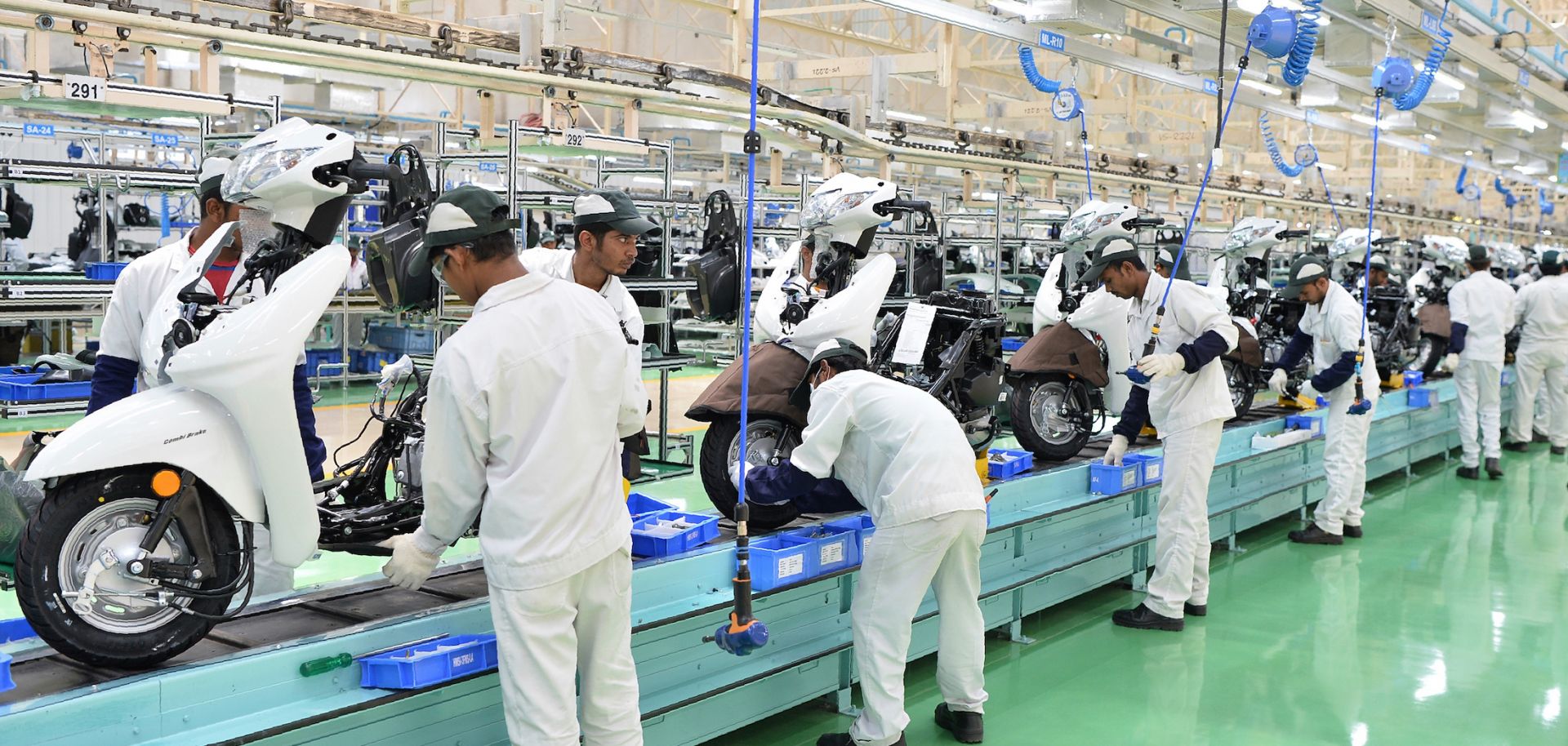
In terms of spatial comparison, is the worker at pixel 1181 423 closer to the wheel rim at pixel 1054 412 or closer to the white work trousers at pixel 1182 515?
the white work trousers at pixel 1182 515

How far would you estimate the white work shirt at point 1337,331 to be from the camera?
702 centimetres

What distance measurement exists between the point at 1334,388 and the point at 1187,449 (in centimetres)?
213

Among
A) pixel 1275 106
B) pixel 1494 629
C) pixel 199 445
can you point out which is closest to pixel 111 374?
pixel 199 445

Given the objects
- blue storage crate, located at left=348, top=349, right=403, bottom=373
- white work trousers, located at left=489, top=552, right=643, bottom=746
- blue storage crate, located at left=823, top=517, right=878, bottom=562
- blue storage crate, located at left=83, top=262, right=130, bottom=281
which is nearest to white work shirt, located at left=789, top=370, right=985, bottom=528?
blue storage crate, located at left=823, top=517, right=878, bottom=562

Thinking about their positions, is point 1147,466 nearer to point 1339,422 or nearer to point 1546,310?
point 1339,422

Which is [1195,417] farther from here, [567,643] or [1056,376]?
[567,643]

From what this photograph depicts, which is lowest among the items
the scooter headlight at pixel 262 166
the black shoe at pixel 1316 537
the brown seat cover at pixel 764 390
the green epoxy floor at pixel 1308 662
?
the green epoxy floor at pixel 1308 662

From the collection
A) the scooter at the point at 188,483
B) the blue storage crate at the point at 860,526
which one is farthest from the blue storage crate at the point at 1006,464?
the scooter at the point at 188,483

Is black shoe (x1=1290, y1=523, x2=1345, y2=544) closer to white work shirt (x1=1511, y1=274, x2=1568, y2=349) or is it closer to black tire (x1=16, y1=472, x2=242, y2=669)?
white work shirt (x1=1511, y1=274, x2=1568, y2=349)

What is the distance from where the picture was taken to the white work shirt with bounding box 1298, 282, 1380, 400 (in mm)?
7023

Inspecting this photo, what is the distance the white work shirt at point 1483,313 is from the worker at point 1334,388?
9.71 ft

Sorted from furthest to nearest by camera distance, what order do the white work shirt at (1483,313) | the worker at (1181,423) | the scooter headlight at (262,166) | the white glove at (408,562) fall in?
the white work shirt at (1483,313)
the worker at (1181,423)
the scooter headlight at (262,166)
the white glove at (408,562)

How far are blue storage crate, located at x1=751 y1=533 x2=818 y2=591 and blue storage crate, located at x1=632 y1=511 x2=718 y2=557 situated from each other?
19 cm

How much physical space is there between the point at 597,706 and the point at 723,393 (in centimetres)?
184
